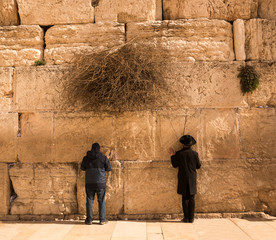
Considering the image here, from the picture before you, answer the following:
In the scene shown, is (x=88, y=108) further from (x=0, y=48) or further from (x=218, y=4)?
(x=218, y=4)

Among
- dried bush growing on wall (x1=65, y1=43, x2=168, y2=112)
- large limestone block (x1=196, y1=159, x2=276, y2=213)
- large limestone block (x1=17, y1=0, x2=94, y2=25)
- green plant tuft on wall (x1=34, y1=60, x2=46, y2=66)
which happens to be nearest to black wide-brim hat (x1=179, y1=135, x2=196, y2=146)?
large limestone block (x1=196, y1=159, x2=276, y2=213)

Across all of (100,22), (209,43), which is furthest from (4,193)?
(209,43)

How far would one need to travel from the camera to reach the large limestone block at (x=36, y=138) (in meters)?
4.71

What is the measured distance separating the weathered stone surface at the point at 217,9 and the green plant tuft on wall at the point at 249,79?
3.78 ft

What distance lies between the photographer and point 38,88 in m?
4.82

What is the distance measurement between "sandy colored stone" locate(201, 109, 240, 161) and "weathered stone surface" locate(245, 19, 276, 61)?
4.10 feet

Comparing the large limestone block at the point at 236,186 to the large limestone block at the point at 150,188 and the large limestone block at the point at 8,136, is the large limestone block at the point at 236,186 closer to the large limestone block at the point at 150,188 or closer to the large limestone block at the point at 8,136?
the large limestone block at the point at 150,188

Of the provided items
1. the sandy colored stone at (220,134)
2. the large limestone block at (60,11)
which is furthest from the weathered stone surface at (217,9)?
the sandy colored stone at (220,134)

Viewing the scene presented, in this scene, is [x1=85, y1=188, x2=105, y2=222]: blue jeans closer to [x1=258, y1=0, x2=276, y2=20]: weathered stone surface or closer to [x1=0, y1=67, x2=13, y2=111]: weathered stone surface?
[x1=0, y1=67, x2=13, y2=111]: weathered stone surface

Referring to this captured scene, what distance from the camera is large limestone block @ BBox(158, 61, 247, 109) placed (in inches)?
187

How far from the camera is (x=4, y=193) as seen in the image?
15.3 feet

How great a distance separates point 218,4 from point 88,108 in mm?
3346

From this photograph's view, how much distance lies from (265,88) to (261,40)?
0.96 metres

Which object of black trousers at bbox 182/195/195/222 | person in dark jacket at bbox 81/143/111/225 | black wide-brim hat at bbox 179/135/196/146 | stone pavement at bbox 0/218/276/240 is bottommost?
stone pavement at bbox 0/218/276/240
